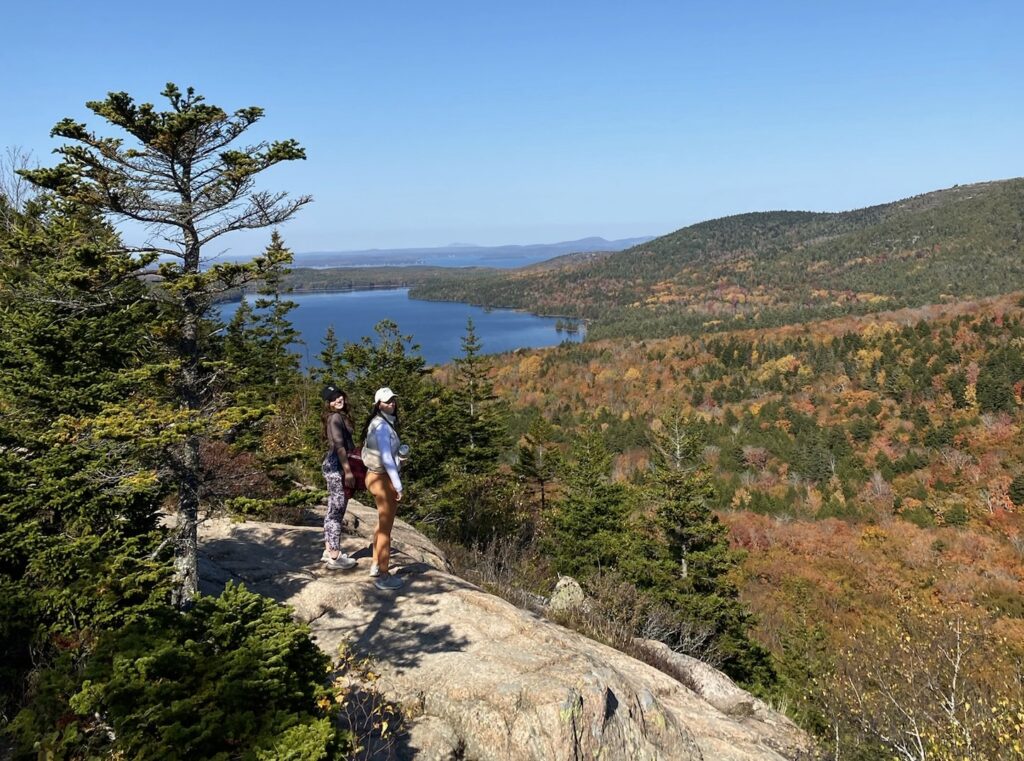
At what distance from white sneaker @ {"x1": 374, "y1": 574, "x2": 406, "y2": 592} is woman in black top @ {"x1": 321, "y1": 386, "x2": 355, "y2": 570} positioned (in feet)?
1.94

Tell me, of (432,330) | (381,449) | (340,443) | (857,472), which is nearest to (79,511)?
(340,443)

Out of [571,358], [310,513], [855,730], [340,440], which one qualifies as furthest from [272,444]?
[571,358]

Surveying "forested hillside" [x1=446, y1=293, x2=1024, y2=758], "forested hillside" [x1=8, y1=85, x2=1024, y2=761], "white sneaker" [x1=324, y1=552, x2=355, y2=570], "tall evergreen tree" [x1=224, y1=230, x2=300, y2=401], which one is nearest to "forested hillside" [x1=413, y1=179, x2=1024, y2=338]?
"forested hillside" [x1=446, y1=293, x2=1024, y2=758]

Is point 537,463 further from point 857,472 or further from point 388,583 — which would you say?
point 857,472

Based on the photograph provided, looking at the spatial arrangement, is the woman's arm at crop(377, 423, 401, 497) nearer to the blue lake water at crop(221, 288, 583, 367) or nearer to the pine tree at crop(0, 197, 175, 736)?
the pine tree at crop(0, 197, 175, 736)

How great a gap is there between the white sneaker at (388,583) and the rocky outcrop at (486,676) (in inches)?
3.2

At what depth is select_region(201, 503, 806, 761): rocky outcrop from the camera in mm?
4770

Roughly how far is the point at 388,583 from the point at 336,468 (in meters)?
1.51

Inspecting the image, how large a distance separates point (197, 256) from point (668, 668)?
752 cm

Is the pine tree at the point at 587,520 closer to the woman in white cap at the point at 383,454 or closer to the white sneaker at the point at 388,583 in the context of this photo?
the white sneaker at the point at 388,583

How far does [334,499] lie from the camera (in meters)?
6.89

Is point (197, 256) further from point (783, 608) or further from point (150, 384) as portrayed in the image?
point (783, 608)

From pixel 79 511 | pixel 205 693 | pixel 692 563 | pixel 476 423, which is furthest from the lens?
pixel 476 423

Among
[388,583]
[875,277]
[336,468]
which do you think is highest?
[336,468]
